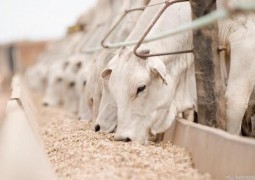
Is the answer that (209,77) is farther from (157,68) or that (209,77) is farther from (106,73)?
(106,73)

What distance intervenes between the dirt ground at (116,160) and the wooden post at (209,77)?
0.48 metres

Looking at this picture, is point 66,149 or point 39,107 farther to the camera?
point 39,107

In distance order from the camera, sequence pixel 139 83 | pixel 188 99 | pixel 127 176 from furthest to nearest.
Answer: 1. pixel 188 99
2. pixel 139 83
3. pixel 127 176

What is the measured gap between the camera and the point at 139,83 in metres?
6.57

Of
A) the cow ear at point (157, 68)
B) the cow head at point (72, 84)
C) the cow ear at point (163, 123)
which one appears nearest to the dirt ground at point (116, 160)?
the cow ear at point (163, 123)

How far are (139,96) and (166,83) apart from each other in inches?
13.6

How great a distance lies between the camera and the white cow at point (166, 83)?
655 cm

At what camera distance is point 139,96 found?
6629 mm

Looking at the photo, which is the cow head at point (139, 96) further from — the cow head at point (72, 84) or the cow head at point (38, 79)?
the cow head at point (38, 79)

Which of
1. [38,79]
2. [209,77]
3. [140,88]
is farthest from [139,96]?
[38,79]

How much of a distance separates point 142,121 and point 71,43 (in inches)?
480

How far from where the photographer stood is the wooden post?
643cm

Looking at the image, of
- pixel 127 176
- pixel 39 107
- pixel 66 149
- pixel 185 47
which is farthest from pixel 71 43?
pixel 127 176

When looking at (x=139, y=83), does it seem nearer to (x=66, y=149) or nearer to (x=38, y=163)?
(x=66, y=149)
